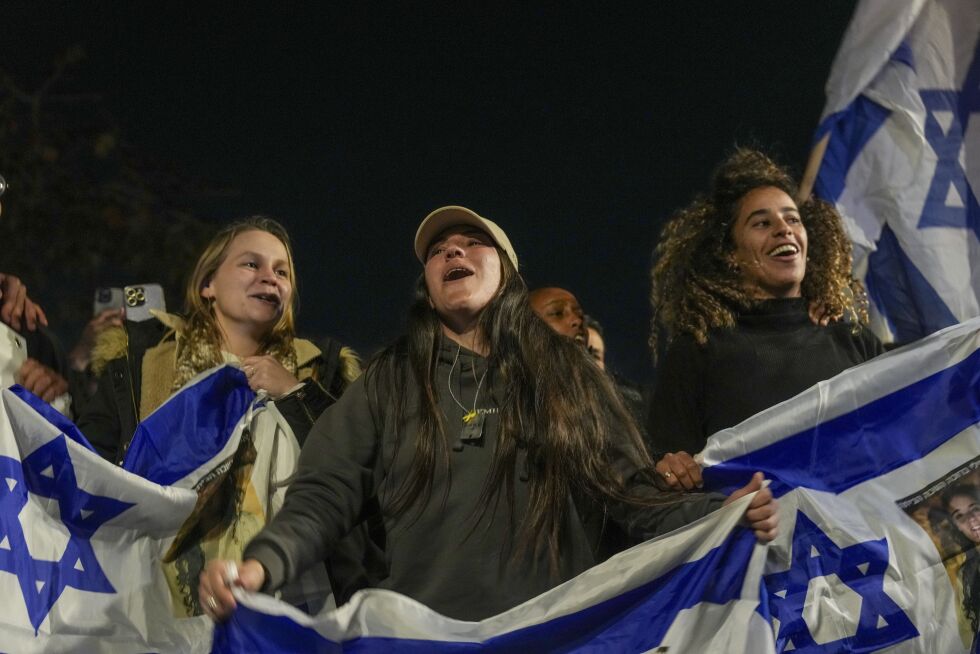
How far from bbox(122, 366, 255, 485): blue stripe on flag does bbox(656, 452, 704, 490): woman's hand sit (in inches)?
38.0

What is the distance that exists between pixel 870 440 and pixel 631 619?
2.24ft

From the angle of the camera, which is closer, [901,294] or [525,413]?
[525,413]

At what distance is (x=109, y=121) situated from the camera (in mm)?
6020

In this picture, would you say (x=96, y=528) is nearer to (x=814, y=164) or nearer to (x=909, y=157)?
(x=814, y=164)

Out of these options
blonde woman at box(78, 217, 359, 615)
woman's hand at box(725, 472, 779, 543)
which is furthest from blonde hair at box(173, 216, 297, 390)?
woman's hand at box(725, 472, 779, 543)

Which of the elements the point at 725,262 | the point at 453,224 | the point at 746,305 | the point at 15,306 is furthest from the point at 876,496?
the point at 15,306

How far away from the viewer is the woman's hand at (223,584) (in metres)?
2.12

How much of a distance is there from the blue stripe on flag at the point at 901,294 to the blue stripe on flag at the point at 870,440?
0.88m

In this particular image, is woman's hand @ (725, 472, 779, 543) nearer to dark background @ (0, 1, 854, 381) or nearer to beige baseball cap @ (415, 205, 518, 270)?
→ beige baseball cap @ (415, 205, 518, 270)

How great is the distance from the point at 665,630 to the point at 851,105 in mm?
2246

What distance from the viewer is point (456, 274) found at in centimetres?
283

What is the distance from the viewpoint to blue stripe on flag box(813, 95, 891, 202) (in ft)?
13.1

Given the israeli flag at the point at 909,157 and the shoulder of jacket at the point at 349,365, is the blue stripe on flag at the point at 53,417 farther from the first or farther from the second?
the israeli flag at the point at 909,157

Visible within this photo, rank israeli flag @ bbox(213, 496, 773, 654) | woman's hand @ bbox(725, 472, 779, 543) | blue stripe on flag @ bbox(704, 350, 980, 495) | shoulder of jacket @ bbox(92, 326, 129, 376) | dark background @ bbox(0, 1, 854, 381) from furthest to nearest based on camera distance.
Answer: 1. dark background @ bbox(0, 1, 854, 381)
2. shoulder of jacket @ bbox(92, 326, 129, 376)
3. blue stripe on flag @ bbox(704, 350, 980, 495)
4. woman's hand @ bbox(725, 472, 779, 543)
5. israeli flag @ bbox(213, 496, 773, 654)
